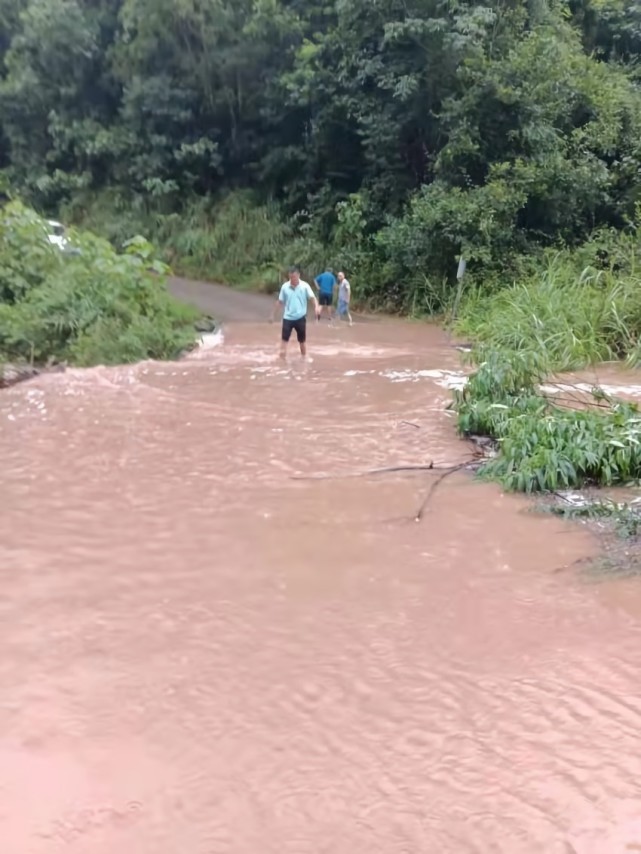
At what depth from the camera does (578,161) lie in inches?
775

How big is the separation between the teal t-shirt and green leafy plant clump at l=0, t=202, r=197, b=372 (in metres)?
1.94

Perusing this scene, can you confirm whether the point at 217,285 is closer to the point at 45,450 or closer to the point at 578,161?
the point at 578,161

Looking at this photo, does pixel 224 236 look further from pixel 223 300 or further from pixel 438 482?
pixel 438 482

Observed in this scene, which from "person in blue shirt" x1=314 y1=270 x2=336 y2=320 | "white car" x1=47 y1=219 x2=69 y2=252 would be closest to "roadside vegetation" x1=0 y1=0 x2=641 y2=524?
"white car" x1=47 y1=219 x2=69 y2=252

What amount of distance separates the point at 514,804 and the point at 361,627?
62.9 inches

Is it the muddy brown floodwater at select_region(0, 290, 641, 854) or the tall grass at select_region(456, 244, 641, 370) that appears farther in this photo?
the tall grass at select_region(456, 244, 641, 370)

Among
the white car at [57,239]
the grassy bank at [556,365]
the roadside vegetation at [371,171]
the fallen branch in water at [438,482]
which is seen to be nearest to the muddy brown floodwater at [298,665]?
the fallen branch in water at [438,482]

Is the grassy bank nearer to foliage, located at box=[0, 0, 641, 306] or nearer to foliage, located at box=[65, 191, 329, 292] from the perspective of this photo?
foliage, located at box=[0, 0, 641, 306]

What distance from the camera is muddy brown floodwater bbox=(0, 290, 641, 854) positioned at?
3408 mm

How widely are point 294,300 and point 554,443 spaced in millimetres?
6700

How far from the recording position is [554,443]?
7707mm

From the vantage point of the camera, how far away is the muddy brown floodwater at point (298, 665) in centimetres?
341

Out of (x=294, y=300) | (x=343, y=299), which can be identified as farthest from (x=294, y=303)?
(x=343, y=299)

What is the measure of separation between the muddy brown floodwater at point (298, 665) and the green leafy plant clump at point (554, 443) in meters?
0.38
